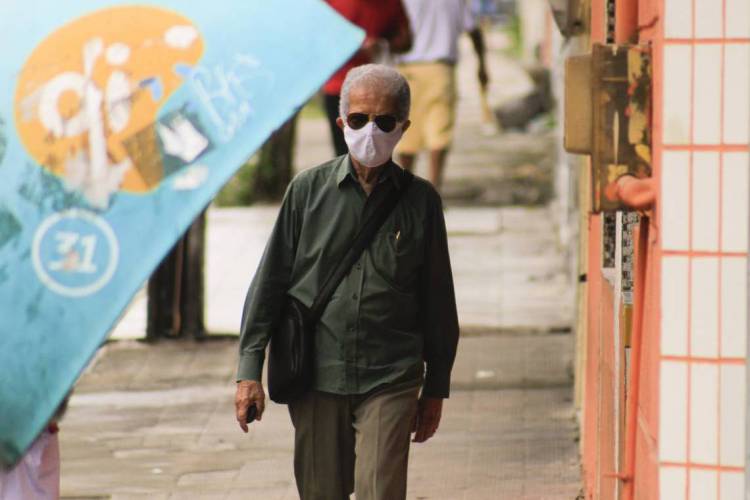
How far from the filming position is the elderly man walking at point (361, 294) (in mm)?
4820

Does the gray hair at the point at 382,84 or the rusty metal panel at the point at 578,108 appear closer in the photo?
the rusty metal panel at the point at 578,108

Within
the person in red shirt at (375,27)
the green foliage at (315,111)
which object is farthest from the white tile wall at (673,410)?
the green foliage at (315,111)

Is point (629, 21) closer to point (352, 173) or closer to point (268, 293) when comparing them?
point (352, 173)

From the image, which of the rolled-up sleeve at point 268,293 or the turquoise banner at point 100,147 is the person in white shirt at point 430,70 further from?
the turquoise banner at point 100,147

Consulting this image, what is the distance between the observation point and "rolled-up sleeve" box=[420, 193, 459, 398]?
490 cm

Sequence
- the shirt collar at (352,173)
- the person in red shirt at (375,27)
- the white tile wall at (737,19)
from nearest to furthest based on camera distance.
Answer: the white tile wall at (737,19) < the shirt collar at (352,173) < the person in red shirt at (375,27)

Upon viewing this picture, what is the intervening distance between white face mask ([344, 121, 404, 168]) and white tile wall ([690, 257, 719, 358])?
1.40 m

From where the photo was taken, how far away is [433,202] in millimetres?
4926

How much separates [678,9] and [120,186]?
4.65 feet

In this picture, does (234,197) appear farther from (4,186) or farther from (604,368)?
(4,186)

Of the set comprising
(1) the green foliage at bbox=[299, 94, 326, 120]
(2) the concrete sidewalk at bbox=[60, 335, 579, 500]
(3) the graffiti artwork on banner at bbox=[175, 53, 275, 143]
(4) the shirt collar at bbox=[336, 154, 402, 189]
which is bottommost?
(1) the green foliage at bbox=[299, 94, 326, 120]

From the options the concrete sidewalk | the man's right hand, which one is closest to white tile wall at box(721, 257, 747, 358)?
the man's right hand

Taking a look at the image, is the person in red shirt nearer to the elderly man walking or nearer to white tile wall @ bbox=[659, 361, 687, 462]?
the elderly man walking

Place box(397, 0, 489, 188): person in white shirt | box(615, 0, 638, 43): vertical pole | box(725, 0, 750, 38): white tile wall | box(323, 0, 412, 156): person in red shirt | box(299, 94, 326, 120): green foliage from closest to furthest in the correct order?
box(725, 0, 750, 38): white tile wall < box(615, 0, 638, 43): vertical pole < box(323, 0, 412, 156): person in red shirt < box(397, 0, 489, 188): person in white shirt < box(299, 94, 326, 120): green foliage
